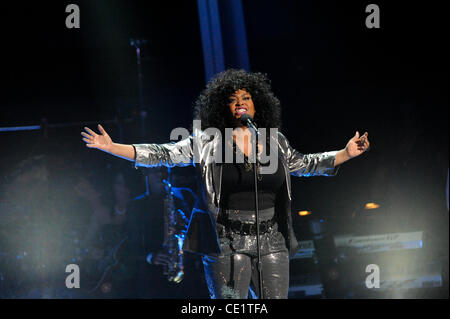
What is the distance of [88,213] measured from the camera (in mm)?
4227

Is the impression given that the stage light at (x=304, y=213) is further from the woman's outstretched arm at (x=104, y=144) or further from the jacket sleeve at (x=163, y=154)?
the woman's outstretched arm at (x=104, y=144)

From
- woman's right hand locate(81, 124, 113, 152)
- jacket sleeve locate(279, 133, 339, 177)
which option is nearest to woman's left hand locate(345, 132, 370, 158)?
jacket sleeve locate(279, 133, 339, 177)

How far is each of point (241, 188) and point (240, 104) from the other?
1.80 feet

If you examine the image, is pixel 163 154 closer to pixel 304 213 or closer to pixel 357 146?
pixel 357 146

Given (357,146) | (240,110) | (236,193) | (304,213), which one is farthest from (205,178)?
(304,213)

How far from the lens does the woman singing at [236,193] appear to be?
238 centimetres

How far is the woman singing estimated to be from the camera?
238 centimetres

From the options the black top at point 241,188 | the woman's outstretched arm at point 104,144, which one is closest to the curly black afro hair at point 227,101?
the black top at point 241,188

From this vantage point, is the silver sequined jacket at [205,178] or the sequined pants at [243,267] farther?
the silver sequined jacket at [205,178]

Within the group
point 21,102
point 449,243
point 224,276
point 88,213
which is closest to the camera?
point 224,276

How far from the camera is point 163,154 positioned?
2561mm

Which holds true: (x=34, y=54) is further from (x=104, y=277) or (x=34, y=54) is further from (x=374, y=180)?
(x=374, y=180)

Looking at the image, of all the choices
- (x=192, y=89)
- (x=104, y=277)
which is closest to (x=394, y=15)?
(x=192, y=89)

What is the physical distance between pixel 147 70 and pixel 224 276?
2678 mm
